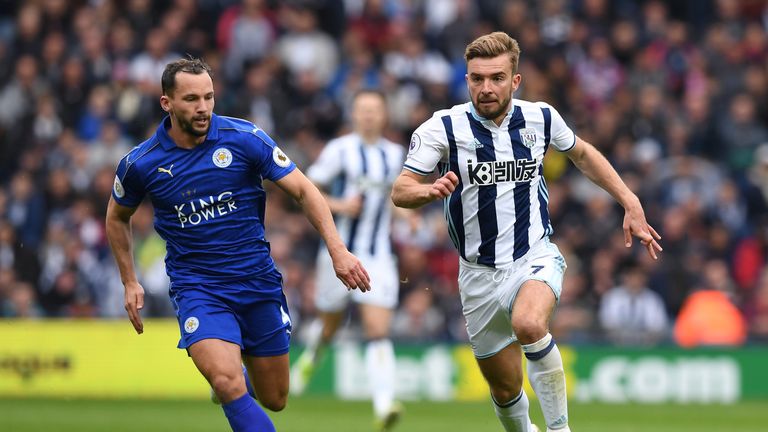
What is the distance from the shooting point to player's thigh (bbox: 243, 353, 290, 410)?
26.8 feet

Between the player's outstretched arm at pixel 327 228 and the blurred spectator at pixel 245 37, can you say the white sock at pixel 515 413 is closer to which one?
the player's outstretched arm at pixel 327 228

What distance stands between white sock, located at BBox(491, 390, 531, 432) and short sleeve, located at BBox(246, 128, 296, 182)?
2.01 meters

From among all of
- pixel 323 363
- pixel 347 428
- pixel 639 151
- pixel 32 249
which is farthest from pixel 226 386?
pixel 639 151

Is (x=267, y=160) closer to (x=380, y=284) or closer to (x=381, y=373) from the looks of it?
(x=381, y=373)

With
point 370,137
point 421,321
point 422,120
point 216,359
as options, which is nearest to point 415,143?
point 216,359

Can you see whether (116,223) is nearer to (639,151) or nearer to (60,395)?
(60,395)

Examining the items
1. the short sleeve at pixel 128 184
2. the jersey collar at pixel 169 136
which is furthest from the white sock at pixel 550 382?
the short sleeve at pixel 128 184

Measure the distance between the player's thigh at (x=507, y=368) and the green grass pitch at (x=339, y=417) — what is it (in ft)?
11.8

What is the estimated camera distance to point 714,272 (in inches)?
669

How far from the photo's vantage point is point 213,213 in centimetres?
792

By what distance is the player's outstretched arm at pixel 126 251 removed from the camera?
8.18 metres

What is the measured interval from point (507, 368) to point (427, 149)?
58.1 inches

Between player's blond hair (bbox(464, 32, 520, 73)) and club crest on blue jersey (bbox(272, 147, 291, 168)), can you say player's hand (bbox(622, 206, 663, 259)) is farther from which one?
club crest on blue jersey (bbox(272, 147, 291, 168))

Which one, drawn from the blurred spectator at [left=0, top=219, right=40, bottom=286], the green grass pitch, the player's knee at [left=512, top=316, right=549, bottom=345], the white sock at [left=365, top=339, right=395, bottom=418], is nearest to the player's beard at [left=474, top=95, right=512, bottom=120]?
the player's knee at [left=512, top=316, right=549, bottom=345]
